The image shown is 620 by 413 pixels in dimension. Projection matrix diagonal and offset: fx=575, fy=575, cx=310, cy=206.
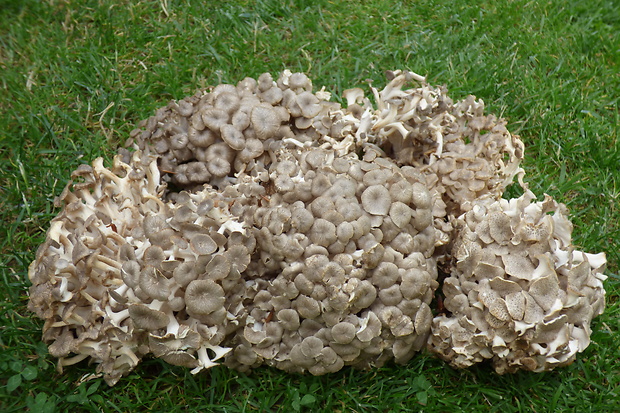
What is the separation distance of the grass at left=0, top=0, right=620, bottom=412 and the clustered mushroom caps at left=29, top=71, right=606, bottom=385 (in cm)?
26

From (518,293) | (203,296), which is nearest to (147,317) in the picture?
(203,296)

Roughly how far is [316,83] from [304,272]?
2.45 m

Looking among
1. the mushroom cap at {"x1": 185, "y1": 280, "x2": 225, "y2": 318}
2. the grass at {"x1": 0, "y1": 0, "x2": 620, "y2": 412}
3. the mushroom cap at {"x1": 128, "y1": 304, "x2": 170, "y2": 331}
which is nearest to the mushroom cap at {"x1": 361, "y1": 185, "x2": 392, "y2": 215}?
the mushroom cap at {"x1": 185, "y1": 280, "x2": 225, "y2": 318}

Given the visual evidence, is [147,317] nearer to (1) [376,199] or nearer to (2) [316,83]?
(1) [376,199]

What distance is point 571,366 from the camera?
11.9ft

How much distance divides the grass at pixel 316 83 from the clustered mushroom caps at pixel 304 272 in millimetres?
260

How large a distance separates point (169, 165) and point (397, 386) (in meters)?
2.10

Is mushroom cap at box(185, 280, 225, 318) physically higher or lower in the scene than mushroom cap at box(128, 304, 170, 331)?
higher

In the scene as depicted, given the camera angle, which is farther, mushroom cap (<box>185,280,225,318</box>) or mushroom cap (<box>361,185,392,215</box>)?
mushroom cap (<box>361,185,392,215</box>)

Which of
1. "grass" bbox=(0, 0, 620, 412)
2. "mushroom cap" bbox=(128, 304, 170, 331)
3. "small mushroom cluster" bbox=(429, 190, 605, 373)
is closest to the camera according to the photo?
"mushroom cap" bbox=(128, 304, 170, 331)

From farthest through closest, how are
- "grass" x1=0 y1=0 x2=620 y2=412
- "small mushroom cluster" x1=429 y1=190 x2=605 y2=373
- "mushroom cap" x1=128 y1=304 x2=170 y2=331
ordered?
1. "grass" x1=0 y1=0 x2=620 y2=412
2. "small mushroom cluster" x1=429 y1=190 x2=605 y2=373
3. "mushroom cap" x1=128 y1=304 x2=170 y2=331

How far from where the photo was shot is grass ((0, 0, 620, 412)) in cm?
356

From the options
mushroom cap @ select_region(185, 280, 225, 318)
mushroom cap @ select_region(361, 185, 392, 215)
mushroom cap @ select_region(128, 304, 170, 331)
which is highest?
mushroom cap @ select_region(361, 185, 392, 215)

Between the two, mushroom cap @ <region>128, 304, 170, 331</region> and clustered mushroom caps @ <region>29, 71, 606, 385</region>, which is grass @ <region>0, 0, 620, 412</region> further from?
mushroom cap @ <region>128, 304, 170, 331</region>
